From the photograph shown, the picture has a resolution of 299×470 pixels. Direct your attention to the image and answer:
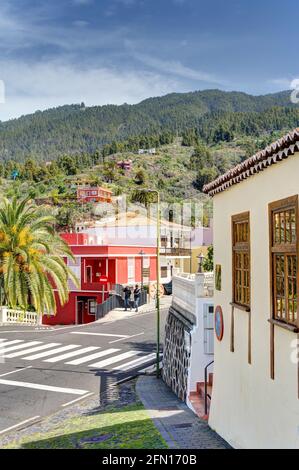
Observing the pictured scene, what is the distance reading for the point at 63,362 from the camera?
22.5 m

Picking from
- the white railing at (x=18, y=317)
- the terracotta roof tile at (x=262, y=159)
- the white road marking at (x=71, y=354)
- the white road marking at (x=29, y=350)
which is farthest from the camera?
the white railing at (x=18, y=317)

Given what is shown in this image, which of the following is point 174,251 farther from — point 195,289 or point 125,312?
point 195,289

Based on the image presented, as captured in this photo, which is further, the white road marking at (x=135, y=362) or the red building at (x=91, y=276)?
the red building at (x=91, y=276)

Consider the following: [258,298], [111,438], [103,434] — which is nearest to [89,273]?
[103,434]

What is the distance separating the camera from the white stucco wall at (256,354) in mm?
7637

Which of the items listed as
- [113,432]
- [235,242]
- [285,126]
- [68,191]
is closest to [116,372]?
[113,432]

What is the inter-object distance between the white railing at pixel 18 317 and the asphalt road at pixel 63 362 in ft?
2.00

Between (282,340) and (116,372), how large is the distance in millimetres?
13856

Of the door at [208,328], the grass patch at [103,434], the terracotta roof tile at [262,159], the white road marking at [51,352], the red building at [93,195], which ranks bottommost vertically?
the white road marking at [51,352]

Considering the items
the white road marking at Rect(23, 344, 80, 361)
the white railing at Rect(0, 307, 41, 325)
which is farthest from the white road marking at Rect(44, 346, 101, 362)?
the white railing at Rect(0, 307, 41, 325)

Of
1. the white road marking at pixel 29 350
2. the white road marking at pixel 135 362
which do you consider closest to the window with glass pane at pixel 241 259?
the white road marking at pixel 135 362

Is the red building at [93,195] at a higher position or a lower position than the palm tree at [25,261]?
higher

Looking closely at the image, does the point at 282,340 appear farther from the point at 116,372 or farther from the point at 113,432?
the point at 116,372

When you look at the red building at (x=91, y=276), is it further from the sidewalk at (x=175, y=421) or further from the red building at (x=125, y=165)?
the red building at (x=125, y=165)
